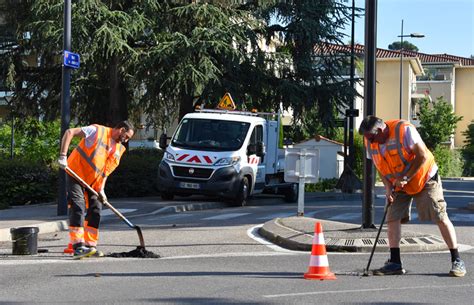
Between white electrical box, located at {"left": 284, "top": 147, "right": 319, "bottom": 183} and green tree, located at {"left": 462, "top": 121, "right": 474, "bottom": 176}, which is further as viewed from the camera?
green tree, located at {"left": 462, "top": 121, "right": 474, "bottom": 176}

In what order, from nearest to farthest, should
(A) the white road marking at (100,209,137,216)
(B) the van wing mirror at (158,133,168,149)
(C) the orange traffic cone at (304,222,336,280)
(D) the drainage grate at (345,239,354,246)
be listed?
(C) the orange traffic cone at (304,222,336,280)
(D) the drainage grate at (345,239,354,246)
(A) the white road marking at (100,209,137,216)
(B) the van wing mirror at (158,133,168,149)

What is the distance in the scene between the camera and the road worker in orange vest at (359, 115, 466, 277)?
8969mm

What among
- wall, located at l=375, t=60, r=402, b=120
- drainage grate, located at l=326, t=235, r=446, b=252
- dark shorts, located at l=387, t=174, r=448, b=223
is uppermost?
wall, located at l=375, t=60, r=402, b=120

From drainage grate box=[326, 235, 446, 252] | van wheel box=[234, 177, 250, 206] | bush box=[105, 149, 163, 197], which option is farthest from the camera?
bush box=[105, 149, 163, 197]

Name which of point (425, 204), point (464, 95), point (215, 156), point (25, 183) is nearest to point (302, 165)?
point (215, 156)

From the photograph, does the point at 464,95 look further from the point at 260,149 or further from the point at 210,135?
the point at 210,135

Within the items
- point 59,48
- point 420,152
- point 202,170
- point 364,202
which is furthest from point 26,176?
point 420,152

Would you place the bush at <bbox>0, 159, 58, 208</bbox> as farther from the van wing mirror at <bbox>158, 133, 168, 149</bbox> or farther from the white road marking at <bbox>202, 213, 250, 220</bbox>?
the white road marking at <bbox>202, 213, 250, 220</bbox>

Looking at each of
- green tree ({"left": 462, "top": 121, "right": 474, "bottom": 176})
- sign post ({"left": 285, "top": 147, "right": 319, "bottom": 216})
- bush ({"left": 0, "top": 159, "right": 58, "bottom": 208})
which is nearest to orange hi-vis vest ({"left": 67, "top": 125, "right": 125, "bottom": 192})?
sign post ({"left": 285, "top": 147, "right": 319, "bottom": 216})

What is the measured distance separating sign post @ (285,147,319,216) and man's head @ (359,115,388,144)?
6311 millimetres

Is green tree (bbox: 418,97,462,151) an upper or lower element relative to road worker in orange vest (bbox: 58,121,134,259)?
upper

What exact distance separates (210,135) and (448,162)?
1972 inches

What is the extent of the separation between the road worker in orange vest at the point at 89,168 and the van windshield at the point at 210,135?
10.7 m

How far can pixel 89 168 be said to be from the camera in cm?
1080
